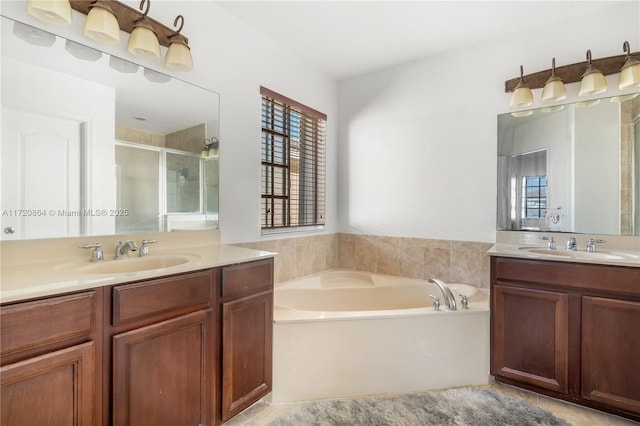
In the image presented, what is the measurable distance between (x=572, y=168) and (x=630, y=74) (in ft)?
2.02

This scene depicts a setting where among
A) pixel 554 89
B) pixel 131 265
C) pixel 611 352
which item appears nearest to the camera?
pixel 131 265

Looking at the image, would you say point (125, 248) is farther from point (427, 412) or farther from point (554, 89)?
point (554, 89)

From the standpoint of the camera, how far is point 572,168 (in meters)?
2.15

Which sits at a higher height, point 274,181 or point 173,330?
point 274,181

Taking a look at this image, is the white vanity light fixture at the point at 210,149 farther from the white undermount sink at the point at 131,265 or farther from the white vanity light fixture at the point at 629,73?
→ the white vanity light fixture at the point at 629,73

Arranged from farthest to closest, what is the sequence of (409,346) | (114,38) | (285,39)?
1. (285,39)
2. (409,346)
3. (114,38)

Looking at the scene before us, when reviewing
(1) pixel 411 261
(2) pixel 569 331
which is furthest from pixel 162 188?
(2) pixel 569 331

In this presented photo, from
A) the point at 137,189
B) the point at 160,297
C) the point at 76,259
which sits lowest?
the point at 160,297

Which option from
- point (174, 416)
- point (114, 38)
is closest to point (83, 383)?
point (174, 416)

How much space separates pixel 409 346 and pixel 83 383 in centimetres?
165

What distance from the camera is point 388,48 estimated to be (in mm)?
2523

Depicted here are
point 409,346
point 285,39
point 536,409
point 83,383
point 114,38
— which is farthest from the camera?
point 285,39

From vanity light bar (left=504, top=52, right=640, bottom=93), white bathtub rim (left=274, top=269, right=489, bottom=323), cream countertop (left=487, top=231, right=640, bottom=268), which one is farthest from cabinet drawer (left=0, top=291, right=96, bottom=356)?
vanity light bar (left=504, top=52, right=640, bottom=93)

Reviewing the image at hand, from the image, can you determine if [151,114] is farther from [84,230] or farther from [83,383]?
[83,383]
